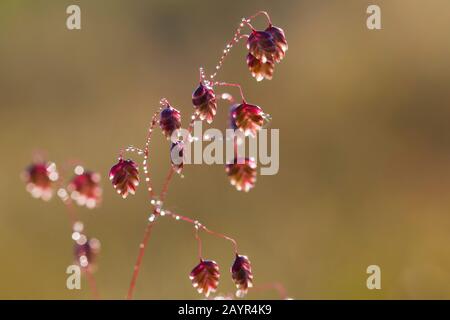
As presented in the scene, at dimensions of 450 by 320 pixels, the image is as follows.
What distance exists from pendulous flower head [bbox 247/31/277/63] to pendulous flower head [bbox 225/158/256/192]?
0.88 feet

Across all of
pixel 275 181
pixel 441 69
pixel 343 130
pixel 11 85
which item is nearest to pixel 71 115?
pixel 11 85

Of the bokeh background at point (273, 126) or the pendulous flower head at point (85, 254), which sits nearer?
the pendulous flower head at point (85, 254)

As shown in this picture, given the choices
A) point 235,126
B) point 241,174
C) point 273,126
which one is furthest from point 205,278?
point 273,126

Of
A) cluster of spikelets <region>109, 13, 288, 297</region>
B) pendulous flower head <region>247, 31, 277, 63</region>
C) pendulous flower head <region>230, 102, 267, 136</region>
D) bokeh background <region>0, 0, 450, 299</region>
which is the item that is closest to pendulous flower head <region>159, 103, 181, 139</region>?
cluster of spikelets <region>109, 13, 288, 297</region>

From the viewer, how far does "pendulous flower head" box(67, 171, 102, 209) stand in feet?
5.28

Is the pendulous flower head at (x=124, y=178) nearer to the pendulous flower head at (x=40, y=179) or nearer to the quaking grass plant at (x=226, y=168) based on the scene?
the quaking grass plant at (x=226, y=168)

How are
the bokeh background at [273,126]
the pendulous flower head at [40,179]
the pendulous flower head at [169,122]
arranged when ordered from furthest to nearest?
the bokeh background at [273,126] → the pendulous flower head at [40,179] → the pendulous flower head at [169,122]

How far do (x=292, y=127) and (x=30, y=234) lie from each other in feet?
8.34

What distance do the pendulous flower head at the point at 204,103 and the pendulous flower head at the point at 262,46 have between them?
6.2 inches

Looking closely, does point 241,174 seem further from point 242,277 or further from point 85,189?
point 85,189

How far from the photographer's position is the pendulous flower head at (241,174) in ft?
4.77

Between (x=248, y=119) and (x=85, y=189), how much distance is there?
19.5 inches

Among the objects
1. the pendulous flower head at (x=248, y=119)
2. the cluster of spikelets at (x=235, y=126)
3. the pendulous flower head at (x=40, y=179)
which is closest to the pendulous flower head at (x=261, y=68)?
the cluster of spikelets at (x=235, y=126)
